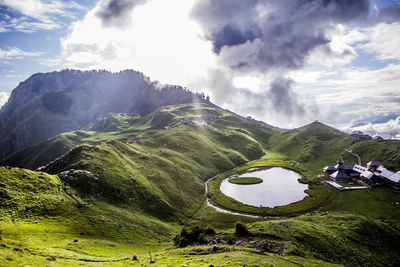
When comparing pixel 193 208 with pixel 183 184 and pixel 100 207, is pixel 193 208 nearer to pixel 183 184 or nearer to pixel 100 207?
pixel 183 184

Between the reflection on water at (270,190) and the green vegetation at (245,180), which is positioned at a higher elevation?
the green vegetation at (245,180)

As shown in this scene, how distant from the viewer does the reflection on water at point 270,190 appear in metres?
121

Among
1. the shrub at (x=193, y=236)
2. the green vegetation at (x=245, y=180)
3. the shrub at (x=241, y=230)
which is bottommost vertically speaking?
the shrub at (x=193, y=236)

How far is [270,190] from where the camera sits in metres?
138

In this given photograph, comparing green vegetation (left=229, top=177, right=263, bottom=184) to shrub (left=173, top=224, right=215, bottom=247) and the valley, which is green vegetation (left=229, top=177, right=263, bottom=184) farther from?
shrub (left=173, top=224, right=215, bottom=247)

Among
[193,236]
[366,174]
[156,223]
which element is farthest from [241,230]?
[366,174]

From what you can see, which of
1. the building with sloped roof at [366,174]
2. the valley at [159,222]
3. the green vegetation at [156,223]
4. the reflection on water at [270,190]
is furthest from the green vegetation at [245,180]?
the building with sloped roof at [366,174]

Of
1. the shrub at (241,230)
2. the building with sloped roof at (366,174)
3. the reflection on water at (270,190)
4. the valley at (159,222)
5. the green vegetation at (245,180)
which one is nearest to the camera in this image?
the valley at (159,222)

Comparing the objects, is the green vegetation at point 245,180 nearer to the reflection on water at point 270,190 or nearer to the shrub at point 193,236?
the reflection on water at point 270,190

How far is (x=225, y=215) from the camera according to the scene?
Answer: 104750 millimetres

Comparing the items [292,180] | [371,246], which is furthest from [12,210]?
[292,180]

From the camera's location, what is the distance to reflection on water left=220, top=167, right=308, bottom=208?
12069 centimetres

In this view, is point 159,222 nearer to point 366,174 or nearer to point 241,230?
point 241,230

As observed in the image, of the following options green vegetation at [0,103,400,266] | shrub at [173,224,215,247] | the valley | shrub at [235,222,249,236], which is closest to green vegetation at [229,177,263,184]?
the valley
